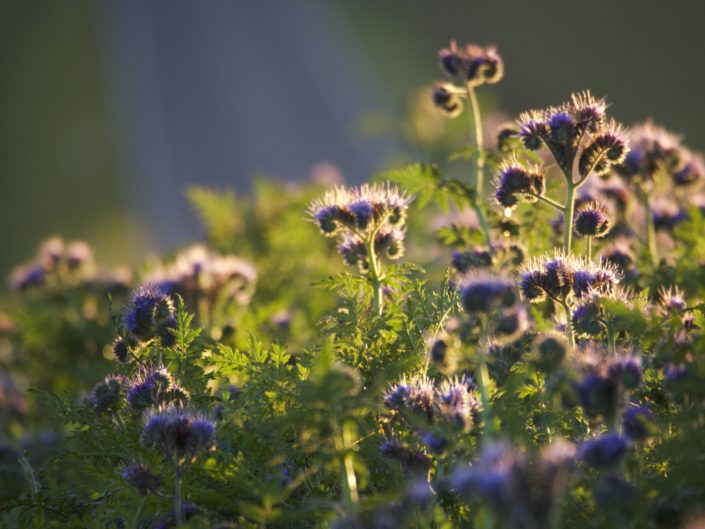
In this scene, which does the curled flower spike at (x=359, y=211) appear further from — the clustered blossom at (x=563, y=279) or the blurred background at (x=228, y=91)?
the blurred background at (x=228, y=91)

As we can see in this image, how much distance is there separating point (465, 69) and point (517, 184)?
0.56 m

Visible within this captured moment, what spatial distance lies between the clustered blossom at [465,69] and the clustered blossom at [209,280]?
3.67ft

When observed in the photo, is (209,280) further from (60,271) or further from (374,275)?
(60,271)

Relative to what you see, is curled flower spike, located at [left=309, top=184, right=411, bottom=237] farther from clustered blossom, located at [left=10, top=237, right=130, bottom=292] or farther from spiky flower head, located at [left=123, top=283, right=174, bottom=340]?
clustered blossom, located at [left=10, top=237, right=130, bottom=292]

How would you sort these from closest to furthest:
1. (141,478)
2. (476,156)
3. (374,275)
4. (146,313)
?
(141,478) → (146,313) → (374,275) → (476,156)

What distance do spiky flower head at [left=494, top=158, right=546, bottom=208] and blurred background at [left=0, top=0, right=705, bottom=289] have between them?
8748mm

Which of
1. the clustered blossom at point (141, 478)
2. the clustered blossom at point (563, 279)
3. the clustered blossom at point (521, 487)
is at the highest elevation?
the clustered blossom at point (563, 279)

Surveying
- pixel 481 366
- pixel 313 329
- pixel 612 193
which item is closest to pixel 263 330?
pixel 313 329

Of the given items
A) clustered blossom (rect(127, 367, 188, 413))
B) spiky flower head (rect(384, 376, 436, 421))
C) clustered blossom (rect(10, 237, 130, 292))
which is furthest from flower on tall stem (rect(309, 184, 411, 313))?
clustered blossom (rect(10, 237, 130, 292))

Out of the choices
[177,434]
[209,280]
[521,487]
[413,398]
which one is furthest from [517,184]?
[209,280]

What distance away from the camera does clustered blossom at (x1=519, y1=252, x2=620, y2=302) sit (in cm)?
212

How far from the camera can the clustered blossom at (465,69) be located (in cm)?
280

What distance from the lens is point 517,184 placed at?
241cm

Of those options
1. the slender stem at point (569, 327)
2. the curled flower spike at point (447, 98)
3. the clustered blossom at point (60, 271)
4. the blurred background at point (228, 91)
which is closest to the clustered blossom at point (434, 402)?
the slender stem at point (569, 327)
